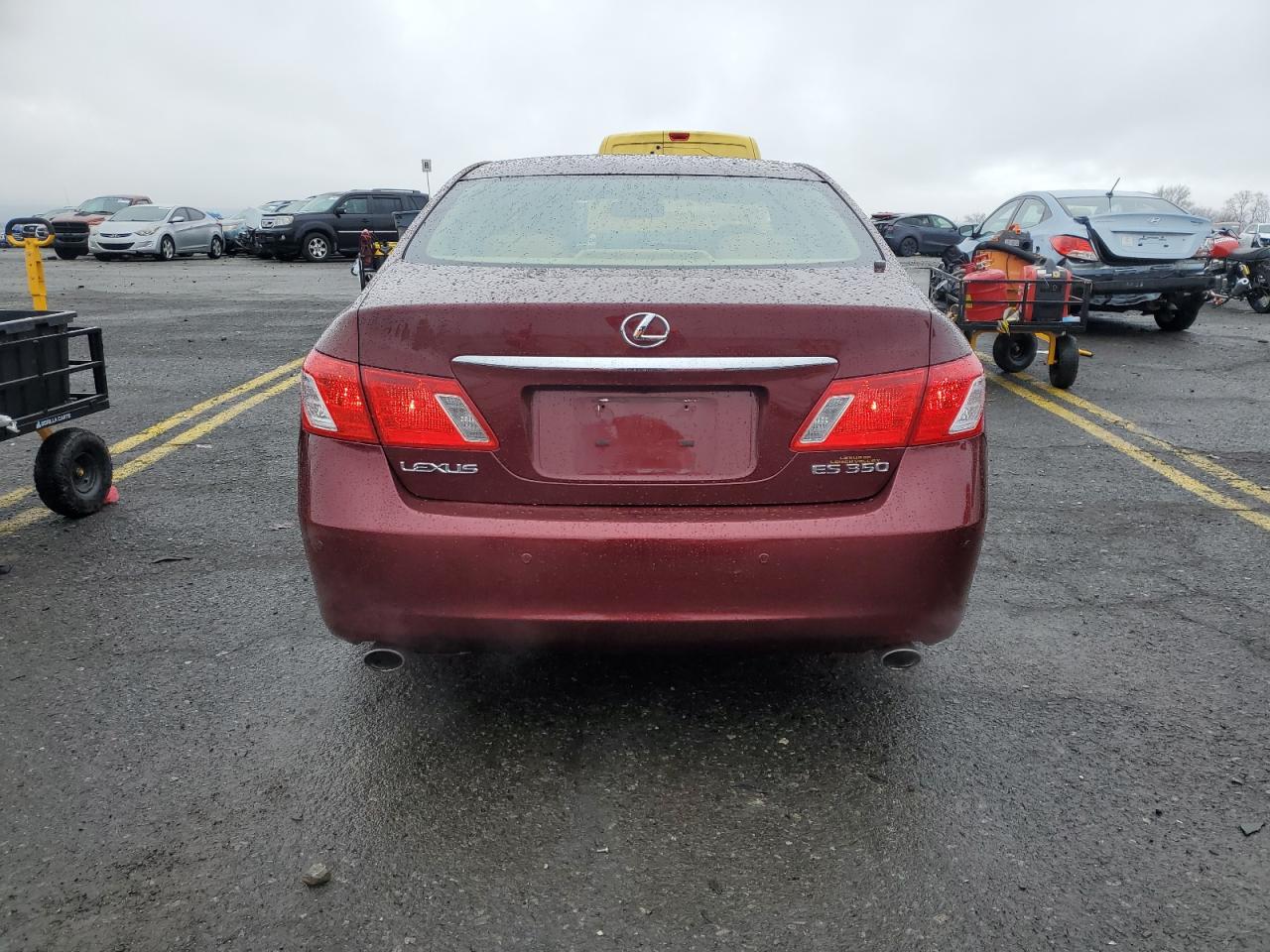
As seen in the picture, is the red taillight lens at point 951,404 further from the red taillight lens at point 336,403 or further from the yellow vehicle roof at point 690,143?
the yellow vehicle roof at point 690,143

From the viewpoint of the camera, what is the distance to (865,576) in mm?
2576

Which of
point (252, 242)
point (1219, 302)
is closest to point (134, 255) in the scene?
point (252, 242)

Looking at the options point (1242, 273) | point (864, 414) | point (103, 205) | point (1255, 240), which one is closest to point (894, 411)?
point (864, 414)

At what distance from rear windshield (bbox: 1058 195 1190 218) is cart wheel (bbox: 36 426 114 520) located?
9.64m

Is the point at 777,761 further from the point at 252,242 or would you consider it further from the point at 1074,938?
the point at 252,242

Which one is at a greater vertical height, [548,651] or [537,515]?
→ [537,515]

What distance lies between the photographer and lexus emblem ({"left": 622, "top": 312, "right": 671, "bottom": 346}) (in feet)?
8.20

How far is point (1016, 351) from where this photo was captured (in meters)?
8.82

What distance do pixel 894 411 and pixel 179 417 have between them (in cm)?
574

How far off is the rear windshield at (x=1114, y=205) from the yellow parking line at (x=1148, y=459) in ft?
12.9

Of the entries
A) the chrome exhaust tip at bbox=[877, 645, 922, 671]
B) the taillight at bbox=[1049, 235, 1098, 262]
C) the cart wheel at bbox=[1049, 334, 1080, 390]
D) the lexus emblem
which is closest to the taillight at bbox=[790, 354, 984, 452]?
the lexus emblem

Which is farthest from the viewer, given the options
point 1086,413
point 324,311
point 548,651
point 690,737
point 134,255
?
point 134,255

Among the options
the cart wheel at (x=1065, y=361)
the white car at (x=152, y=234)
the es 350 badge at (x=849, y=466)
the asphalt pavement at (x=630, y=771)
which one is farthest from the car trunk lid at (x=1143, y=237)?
the white car at (x=152, y=234)

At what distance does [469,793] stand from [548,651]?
390mm
